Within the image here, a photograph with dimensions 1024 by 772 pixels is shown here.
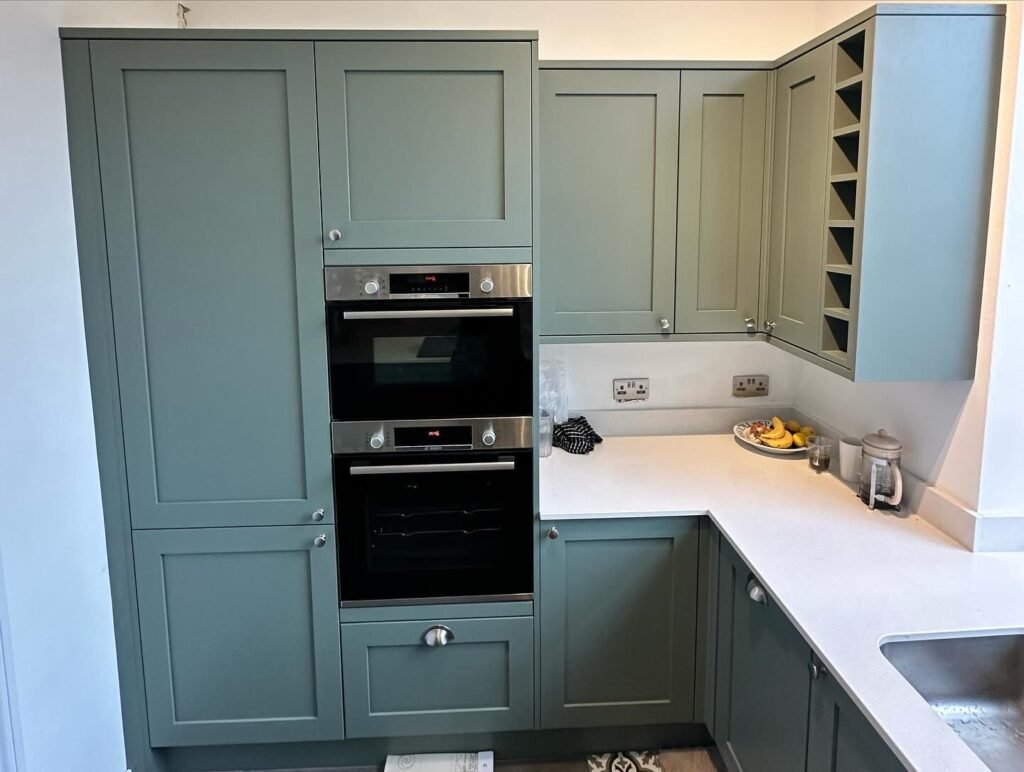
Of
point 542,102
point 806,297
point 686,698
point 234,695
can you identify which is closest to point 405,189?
point 542,102

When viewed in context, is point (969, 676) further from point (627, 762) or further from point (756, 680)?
point (627, 762)

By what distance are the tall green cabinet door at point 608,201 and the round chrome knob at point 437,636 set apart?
92 cm

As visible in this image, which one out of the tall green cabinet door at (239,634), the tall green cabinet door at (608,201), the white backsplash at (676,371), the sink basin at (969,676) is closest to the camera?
the sink basin at (969,676)

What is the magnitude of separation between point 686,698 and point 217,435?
59.7 inches

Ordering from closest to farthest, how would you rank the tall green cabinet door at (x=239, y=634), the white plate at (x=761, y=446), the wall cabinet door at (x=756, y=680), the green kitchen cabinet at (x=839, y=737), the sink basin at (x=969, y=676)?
the green kitchen cabinet at (x=839, y=737), the sink basin at (x=969, y=676), the wall cabinet door at (x=756, y=680), the tall green cabinet door at (x=239, y=634), the white plate at (x=761, y=446)

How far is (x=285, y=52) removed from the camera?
194 cm

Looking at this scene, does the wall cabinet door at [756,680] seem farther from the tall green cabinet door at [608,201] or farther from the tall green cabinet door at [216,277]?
the tall green cabinet door at [216,277]

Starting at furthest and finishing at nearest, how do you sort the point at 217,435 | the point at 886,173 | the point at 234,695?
the point at 234,695, the point at 217,435, the point at 886,173

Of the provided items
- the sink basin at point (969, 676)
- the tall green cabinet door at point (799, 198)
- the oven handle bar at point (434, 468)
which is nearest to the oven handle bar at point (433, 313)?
the oven handle bar at point (434, 468)

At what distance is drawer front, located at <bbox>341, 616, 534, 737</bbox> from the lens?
7.32 ft

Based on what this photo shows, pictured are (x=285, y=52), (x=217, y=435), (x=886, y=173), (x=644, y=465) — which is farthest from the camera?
(x=644, y=465)

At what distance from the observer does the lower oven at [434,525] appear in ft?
7.02

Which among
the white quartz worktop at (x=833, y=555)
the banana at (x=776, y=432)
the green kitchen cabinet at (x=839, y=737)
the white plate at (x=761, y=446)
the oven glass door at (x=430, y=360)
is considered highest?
the oven glass door at (x=430, y=360)

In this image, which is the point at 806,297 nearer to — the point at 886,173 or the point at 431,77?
the point at 886,173
